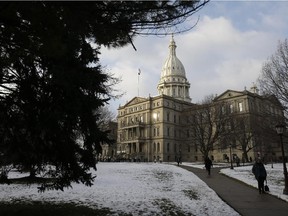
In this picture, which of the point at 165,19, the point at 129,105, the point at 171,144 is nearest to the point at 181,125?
the point at 171,144

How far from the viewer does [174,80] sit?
399 feet

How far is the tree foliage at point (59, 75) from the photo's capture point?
682 cm

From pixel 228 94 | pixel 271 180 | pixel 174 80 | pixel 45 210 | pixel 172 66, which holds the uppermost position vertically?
pixel 172 66

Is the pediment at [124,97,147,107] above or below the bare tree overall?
above

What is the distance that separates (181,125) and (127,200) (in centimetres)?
9065

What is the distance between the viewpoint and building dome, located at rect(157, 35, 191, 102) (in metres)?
121

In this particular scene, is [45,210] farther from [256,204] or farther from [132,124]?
[132,124]

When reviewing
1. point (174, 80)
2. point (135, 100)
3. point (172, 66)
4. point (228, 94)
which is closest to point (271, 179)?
point (228, 94)

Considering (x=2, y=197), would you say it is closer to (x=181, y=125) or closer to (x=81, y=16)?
(x=81, y=16)

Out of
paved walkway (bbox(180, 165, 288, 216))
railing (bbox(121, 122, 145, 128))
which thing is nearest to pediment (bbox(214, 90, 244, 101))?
railing (bbox(121, 122, 145, 128))

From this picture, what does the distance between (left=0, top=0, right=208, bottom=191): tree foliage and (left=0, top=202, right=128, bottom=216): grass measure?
3.61ft

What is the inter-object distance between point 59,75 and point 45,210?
521cm

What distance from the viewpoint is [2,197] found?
1448 centimetres

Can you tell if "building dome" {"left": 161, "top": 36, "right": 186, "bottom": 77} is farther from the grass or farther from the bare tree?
the grass
